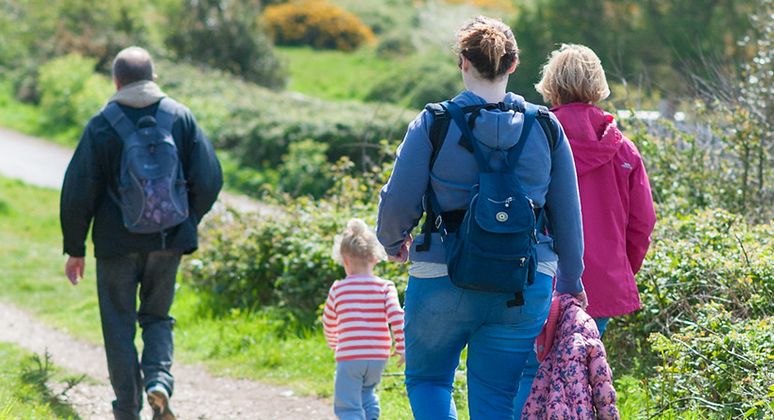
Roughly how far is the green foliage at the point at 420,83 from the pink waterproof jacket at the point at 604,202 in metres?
17.2

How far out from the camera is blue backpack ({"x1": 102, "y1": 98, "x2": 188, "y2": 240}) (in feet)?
17.7

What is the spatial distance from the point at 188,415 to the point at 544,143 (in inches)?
132

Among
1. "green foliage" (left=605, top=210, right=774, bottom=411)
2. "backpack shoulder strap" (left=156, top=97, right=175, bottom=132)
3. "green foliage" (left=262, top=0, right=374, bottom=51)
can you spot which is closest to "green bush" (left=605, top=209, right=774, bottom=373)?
"green foliage" (left=605, top=210, right=774, bottom=411)

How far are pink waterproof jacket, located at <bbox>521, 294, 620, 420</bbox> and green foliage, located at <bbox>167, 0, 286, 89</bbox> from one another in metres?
22.1

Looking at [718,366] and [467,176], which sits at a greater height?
[467,176]

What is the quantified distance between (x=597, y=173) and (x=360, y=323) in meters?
→ 1.30

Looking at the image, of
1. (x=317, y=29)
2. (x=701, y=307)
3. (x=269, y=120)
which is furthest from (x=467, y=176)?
(x=317, y=29)

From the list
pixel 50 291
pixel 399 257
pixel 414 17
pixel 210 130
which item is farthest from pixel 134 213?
pixel 414 17

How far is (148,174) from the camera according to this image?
5.42 metres

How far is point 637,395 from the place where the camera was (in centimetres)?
535

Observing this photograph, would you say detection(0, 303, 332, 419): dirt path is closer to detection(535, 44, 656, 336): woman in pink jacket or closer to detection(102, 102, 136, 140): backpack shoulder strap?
detection(102, 102, 136, 140): backpack shoulder strap

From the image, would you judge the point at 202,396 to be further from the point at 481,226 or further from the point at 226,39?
the point at 226,39

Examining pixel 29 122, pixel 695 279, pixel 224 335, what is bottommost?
pixel 29 122

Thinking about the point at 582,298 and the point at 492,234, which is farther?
the point at 582,298
